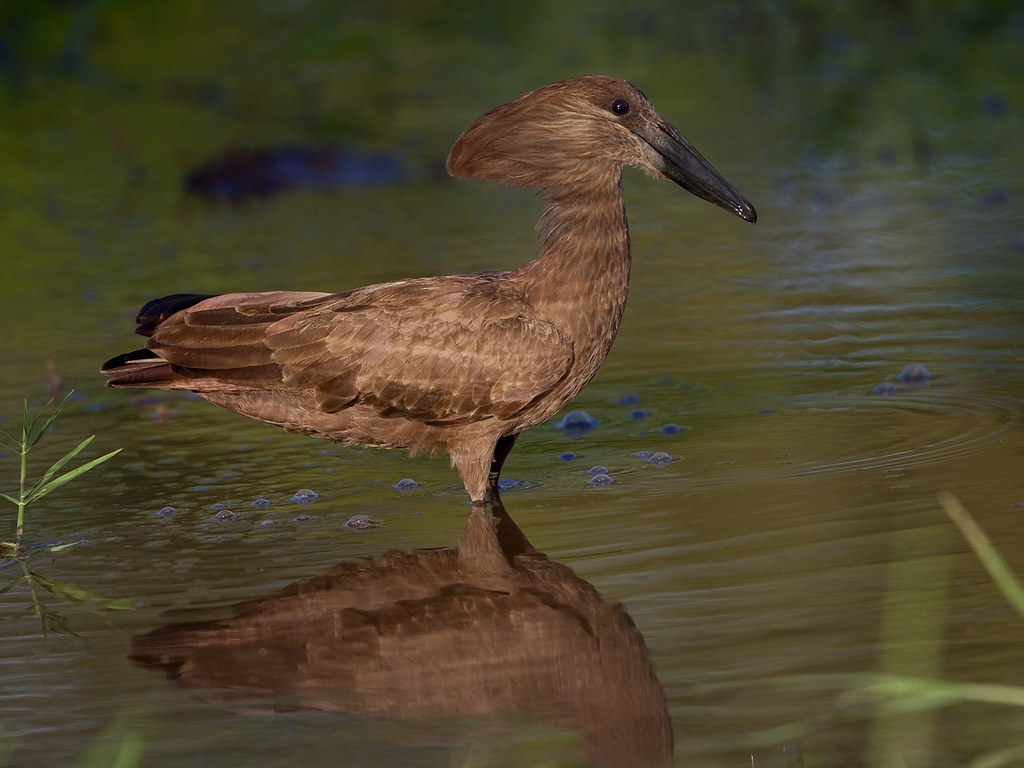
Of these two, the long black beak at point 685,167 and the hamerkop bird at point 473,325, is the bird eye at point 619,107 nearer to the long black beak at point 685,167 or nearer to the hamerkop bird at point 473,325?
the hamerkop bird at point 473,325

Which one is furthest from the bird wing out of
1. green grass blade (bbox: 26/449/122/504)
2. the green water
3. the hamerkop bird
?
green grass blade (bbox: 26/449/122/504)

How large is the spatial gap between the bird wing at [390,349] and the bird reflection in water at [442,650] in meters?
0.74

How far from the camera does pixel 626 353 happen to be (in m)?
7.61

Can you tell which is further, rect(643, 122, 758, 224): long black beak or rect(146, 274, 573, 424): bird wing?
rect(643, 122, 758, 224): long black beak

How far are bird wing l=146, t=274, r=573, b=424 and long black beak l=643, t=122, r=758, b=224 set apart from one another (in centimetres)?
76

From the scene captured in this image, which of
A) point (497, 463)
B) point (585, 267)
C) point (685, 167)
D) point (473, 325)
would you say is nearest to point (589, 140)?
point (685, 167)

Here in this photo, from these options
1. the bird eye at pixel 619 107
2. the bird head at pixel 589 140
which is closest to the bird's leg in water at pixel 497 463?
the bird head at pixel 589 140

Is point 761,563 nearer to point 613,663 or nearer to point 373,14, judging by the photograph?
point 613,663

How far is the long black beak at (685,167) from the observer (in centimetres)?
580

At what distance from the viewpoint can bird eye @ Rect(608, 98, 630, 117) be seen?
228 inches

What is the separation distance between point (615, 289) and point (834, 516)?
1249 mm

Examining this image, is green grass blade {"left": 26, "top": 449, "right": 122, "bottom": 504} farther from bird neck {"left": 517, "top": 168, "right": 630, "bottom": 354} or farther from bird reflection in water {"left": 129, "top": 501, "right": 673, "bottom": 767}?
bird neck {"left": 517, "top": 168, "right": 630, "bottom": 354}

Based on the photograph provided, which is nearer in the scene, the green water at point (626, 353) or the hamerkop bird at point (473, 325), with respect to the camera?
the green water at point (626, 353)

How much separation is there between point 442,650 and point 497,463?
1.74 m
